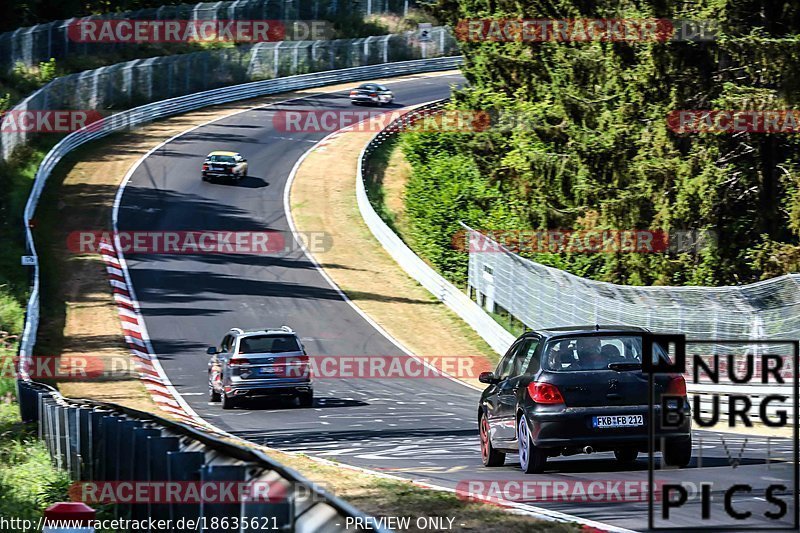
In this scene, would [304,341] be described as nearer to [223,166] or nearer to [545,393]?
[545,393]

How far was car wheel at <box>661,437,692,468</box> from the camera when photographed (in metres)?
13.5

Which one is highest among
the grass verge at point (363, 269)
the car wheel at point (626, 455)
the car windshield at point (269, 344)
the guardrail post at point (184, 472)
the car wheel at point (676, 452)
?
the guardrail post at point (184, 472)

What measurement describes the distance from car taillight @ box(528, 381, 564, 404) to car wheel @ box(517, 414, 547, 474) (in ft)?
1.05

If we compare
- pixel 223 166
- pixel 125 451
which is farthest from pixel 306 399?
pixel 223 166

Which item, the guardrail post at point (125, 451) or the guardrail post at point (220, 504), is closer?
the guardrail post at point (220, 504)

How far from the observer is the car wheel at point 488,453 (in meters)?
15.0

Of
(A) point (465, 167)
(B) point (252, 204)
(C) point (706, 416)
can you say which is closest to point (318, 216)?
(B) point (252, 204)

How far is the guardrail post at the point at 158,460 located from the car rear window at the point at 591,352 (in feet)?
18.7

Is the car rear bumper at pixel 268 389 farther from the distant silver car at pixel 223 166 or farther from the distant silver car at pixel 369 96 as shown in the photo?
the distant silver car at pixel 369 96

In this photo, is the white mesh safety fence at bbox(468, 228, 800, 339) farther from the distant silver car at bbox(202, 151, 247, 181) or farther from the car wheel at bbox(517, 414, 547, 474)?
the distant silver car at bbox(202, 151, 247, 181)

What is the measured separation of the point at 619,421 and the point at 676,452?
81 centimetres

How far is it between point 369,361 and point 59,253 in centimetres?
1558

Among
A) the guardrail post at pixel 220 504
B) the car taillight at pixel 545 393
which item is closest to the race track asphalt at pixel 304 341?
the car taillight at pixel 545 393

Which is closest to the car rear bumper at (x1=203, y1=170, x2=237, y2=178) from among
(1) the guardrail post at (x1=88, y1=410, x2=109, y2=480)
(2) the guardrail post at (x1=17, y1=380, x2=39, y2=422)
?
(2) the guardrail post at (x1=17, y1=380, x2=39, y2=422)
